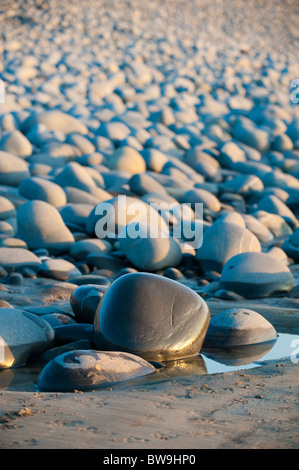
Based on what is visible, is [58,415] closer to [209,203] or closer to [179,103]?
[209,203]

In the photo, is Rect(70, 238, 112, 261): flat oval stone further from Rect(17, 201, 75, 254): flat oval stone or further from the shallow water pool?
the shallow water pool

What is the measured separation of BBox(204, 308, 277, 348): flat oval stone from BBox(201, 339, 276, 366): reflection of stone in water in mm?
39

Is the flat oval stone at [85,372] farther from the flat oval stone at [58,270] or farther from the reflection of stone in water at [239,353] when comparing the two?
the flat oval stone at [58,270]

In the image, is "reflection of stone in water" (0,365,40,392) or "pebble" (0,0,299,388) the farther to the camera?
"pebble" (0,0,299,388)

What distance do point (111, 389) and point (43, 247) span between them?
9.65ft

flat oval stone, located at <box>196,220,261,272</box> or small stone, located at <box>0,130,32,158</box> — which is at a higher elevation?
flat oval stone, located at <box>196,220,261,272</box>

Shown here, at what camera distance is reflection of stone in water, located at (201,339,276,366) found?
3.19 meters

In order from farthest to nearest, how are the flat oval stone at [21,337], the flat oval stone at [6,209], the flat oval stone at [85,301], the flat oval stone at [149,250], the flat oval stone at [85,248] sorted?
the flat oval stone at [6,209]
the flat oval stone at [85,248]
the flat oval stone at [149,250]
the flat oval stone at [85,301]
the flat oval stone at [21,337]

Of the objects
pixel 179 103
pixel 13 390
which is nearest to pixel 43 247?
pixel 13 390

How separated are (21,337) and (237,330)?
118cm

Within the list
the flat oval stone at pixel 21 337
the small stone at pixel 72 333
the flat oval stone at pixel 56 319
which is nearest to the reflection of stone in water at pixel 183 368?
the small stone at pixel 72 333

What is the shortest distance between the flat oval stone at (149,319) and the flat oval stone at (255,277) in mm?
1375

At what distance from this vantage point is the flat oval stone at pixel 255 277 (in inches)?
179

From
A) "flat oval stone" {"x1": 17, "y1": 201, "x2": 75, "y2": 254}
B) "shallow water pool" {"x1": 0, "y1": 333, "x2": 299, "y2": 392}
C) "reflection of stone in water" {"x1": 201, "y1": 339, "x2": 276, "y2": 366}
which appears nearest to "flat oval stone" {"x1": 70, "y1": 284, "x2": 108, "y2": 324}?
"shallow water pool" {"x1": 0, "y1": 333, "x2": 299, "y2": 392}
